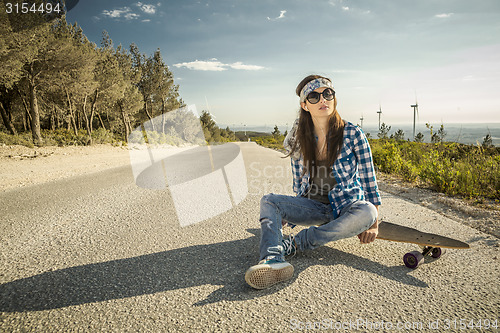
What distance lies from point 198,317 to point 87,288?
3.02 ft

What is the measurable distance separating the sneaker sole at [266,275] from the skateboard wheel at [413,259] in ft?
3.37

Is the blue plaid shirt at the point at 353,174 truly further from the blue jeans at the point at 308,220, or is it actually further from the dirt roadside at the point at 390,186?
the dirt roadside at the point at 390,186

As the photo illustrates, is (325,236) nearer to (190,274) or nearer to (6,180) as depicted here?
(190,274)

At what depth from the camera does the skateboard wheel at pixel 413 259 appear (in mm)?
2300

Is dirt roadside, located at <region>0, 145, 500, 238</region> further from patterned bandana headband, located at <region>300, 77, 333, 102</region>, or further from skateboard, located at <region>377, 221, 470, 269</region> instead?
patterned bandana headband, located at <region>300, 77, 333, 102</region>

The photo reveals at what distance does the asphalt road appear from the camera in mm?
1680

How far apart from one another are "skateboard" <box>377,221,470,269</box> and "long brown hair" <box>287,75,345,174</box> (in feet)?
2.67

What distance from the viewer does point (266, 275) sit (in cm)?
202

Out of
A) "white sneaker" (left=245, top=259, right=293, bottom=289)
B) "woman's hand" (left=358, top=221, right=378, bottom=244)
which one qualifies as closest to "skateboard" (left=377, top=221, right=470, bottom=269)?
"woman's hand" (left=358, top=221, right=378, bottom=244)

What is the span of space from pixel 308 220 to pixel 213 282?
3.57 feet

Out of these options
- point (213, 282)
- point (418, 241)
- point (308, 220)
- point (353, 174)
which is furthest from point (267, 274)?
point (418, 241)

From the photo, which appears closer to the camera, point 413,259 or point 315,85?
point 413,259

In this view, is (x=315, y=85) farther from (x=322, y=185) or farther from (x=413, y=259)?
(x=413, y=259)

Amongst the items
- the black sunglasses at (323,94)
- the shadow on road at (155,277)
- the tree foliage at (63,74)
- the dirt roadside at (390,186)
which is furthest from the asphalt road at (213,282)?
the tree foliage at (63,74)
